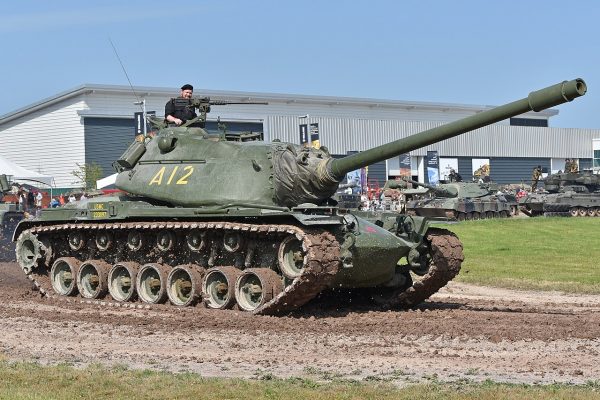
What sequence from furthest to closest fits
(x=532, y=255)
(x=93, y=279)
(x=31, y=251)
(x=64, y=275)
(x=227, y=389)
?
1. (x=532, y=255)
2. (x=31, y=251)
3. (x=64, y=275)
4. (x=93, y=279)
5. (x=227, y=389)

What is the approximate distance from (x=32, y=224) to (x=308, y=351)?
10.8 meters

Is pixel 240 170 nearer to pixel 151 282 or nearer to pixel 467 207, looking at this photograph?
pixel 151 282

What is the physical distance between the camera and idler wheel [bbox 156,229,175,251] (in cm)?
1995

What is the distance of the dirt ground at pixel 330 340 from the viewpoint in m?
12.2

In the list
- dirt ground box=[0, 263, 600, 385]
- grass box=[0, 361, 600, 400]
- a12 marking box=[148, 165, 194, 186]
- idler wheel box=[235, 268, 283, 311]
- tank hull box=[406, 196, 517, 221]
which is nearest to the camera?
grass box=[0, 361, 600, 400]

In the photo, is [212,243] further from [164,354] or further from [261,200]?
[164,354]

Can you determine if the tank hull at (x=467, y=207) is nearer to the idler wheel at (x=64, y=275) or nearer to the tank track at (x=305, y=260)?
the idler wheel at (x=64, y=275)

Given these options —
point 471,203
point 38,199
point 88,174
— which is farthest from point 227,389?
point 88,174

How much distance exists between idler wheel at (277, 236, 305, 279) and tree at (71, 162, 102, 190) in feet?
148

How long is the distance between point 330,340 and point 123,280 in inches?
286

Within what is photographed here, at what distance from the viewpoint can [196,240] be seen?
19.5 m

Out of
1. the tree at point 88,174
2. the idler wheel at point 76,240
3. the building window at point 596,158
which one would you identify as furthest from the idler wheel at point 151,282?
the building window at point 596,158

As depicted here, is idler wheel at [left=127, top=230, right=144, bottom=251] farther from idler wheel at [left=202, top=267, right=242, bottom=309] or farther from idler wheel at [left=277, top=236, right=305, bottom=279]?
idler wheel at [left=277, top=236, right=305, bottom=279]

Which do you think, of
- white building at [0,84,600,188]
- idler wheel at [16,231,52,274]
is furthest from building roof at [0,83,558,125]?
idler wheel at [16,231,52,274]
